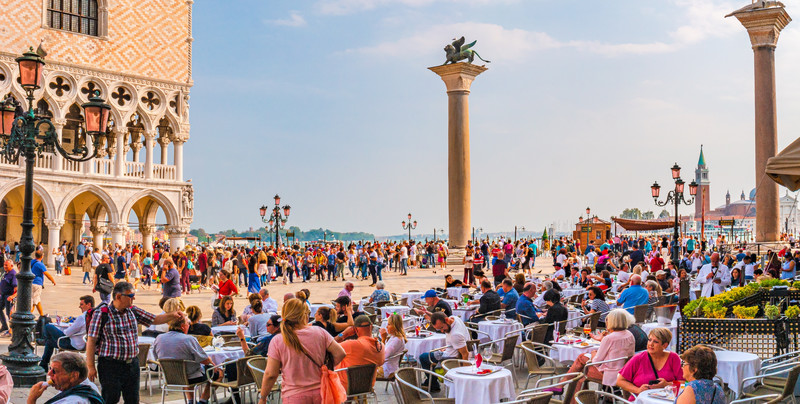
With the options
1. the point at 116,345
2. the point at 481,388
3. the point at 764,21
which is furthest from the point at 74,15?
the point at 481,388

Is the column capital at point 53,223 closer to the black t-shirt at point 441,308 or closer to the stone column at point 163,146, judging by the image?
the stone column at point 163,146

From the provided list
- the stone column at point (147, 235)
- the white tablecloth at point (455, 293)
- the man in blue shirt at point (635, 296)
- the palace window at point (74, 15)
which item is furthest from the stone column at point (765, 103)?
the stone column at point (147, 235)

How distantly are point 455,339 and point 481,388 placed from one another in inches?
71.0

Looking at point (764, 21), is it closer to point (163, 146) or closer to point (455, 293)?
point (455, 293)

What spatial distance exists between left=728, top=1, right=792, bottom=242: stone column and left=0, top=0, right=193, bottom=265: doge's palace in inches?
1006

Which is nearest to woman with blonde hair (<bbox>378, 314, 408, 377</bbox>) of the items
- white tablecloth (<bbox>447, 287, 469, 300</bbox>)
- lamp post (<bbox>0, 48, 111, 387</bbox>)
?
lamp post (<bbox>0, 48, 111, 387</bbox>)

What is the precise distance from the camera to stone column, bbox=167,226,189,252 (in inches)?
1426

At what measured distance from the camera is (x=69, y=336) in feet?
30.0

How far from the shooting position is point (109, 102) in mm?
34000

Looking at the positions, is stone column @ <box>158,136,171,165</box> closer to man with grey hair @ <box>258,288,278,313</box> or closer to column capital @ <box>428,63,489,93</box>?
column capital @ <box>428,63,489,93</box>

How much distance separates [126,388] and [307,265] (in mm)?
23089

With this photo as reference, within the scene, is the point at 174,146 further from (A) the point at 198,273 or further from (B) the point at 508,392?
(B) the point at 508,392

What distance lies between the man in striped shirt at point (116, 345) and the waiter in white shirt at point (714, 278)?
521 inches

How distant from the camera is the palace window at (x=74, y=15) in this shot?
33438mm
